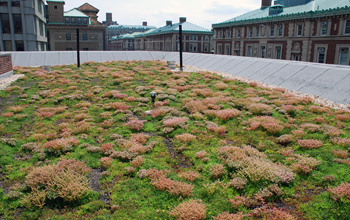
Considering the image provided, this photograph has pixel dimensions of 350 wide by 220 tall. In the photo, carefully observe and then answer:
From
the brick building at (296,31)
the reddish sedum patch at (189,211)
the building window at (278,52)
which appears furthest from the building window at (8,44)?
the reddish sedum patch at (189,211)

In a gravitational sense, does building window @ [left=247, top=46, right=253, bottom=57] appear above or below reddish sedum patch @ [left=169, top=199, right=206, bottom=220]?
above

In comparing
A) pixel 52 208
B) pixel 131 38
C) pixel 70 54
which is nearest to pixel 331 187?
pixel 52 208

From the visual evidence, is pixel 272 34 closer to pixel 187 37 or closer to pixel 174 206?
pixel 187 37

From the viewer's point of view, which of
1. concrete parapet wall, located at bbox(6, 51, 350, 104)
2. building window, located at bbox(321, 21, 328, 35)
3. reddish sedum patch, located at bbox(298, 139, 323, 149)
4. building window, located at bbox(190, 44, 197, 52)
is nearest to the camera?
reddish sedum patch, located at bbox(298, 139, 323, 149)

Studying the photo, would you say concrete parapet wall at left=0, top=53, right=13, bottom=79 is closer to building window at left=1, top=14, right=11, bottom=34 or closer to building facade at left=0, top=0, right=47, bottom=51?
building facade at left=0, top=0, right=47, bottom=51

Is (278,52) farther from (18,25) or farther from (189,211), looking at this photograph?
(18,25)

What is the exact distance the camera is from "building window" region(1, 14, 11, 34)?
51.1 metres

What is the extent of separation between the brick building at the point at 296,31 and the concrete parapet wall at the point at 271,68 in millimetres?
19726

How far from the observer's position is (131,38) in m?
114

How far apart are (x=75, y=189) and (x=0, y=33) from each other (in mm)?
57052

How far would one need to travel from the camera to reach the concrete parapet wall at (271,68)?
17109 mm

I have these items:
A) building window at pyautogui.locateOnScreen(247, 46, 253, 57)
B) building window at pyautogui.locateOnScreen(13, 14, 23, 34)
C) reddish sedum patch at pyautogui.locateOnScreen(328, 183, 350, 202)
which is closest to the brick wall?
reddish sedum patch at pyautogui.locateOnScreen(328, 183, 350, 202)

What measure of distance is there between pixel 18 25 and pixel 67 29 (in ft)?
62.3

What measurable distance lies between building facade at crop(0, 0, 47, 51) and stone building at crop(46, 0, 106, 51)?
15.9 meters
